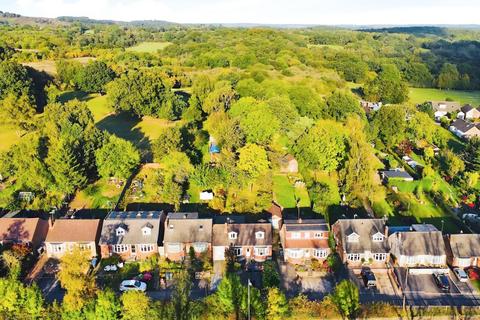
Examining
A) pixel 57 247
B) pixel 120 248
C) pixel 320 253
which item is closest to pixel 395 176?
pixel 320 253

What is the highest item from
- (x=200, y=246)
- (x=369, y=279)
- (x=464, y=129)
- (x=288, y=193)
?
A: (x=200, y=246)

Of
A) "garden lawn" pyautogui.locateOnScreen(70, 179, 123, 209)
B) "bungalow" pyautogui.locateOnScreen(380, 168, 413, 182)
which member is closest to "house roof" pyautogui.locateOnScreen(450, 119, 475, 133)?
"bungalow" pyautogui.locateOnScreen(380, 168, 413, 182)

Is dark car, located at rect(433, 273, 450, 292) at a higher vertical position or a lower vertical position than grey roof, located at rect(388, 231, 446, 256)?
lower

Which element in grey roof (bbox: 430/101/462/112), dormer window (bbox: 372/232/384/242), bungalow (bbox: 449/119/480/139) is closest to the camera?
dormer window (bbox: 372/232/384/242)

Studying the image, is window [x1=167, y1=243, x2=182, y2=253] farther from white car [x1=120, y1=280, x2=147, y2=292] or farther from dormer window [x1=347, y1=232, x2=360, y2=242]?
dormer window [x1=347, y1=232, x2=360, y2=242]

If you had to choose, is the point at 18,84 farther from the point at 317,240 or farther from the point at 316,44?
the point at 316,44

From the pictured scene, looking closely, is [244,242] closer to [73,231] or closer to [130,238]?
[130,238]
